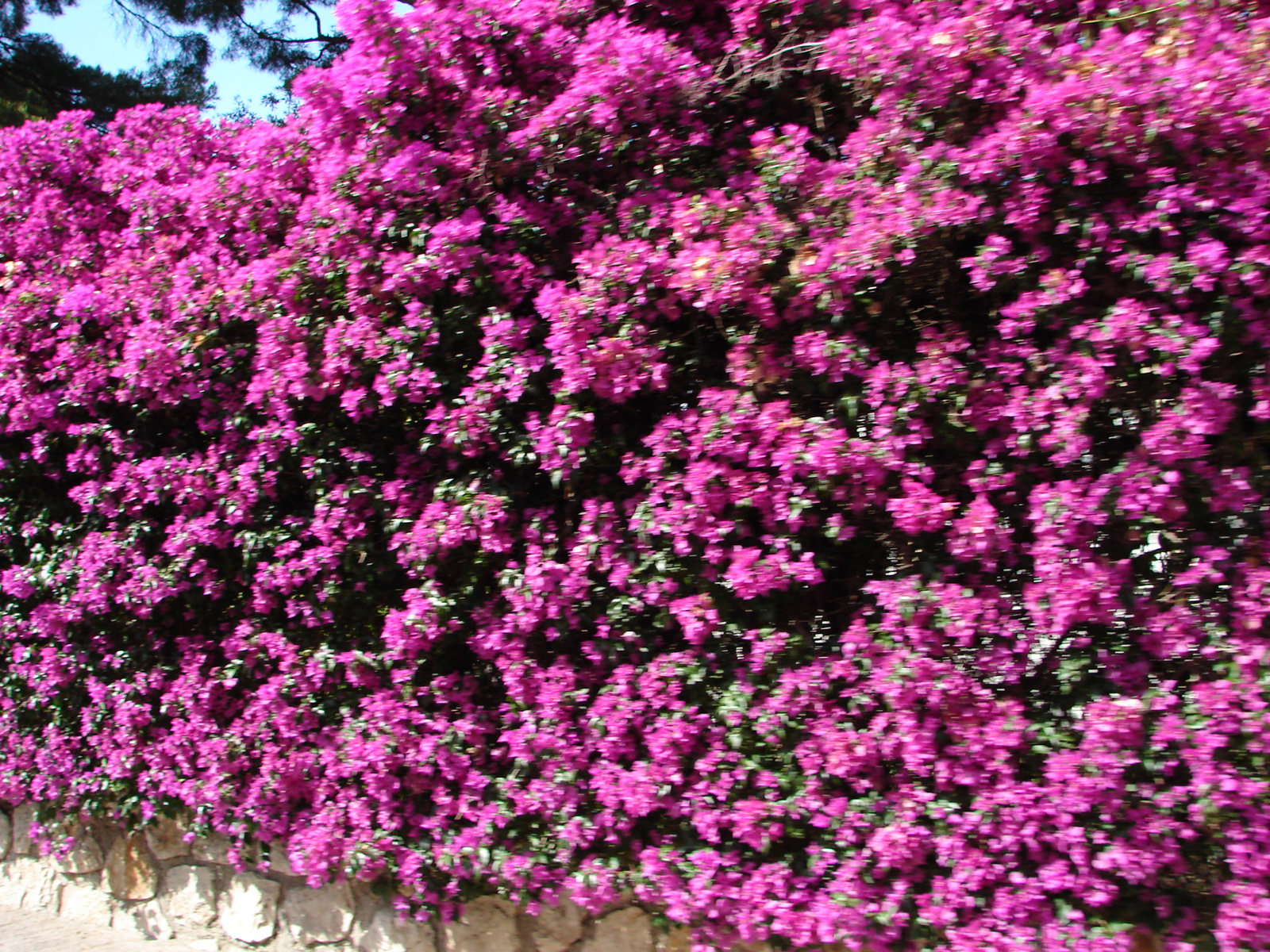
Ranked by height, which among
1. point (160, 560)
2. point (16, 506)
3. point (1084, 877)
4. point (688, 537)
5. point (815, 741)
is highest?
point (16, 506)

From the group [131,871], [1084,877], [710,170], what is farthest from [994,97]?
[131,871]

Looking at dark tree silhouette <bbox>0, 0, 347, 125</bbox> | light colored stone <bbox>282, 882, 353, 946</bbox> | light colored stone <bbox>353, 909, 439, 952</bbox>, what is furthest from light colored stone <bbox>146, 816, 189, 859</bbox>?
dark tree silhouette <bbox>0, 0, 347, 125</bbox>

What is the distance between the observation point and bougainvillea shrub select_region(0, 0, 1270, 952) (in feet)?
7.62

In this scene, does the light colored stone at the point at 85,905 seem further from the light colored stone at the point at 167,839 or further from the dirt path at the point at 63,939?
the light colored stone at the point at 167,839

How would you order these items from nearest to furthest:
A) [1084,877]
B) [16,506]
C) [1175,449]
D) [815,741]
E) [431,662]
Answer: [1175,449]
[1084,877]
[815,741]
[431,662]
[16,506]

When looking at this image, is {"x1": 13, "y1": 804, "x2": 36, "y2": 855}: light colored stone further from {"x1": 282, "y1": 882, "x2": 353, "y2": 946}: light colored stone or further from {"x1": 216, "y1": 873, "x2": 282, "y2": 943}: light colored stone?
{"x1": 282, "y1": 882, "x2": 353, "y2": 946}: light colored stone

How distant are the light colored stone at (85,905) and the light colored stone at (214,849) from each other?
0.75 m

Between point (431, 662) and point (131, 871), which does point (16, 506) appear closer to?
point (131, 871)

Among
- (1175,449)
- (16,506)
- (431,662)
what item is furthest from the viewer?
(16,506)

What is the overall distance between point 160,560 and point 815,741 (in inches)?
102

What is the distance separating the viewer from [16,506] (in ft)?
15.1

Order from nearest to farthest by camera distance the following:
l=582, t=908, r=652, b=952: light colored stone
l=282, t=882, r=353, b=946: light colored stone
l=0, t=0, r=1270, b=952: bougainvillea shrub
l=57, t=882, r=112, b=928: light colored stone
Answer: l=0, t=0, r=1270, b=952: bougainvillea shrub, l=582, t=908, r=652, b=952: light colored stone, l=282, t=882, r=353, b=946: light colored stone, l=57, t=882, r=112, b=928: light colored stone

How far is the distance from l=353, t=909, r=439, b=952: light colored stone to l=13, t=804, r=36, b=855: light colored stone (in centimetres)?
222

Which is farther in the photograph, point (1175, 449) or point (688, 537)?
point (688, 537)
